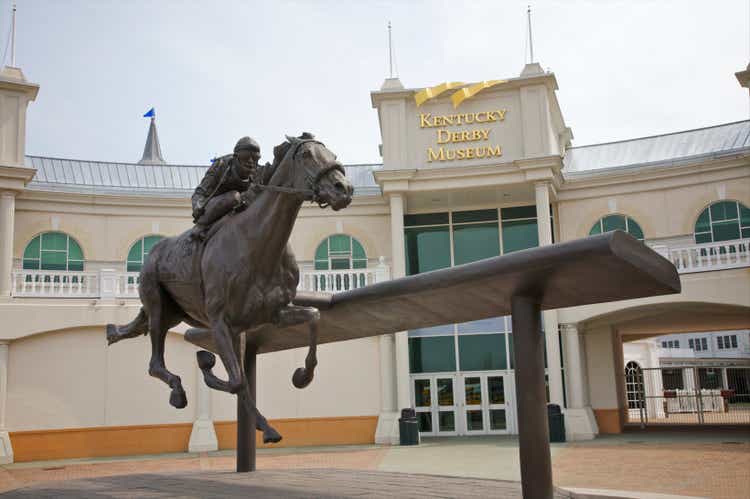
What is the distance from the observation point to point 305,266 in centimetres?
2400

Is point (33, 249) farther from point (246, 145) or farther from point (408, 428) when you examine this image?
point (246, 145)

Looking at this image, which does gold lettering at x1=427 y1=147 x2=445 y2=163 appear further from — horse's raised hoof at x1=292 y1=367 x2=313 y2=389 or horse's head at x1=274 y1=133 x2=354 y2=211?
horse's raised hoof at x1=292 y1=367 x2=313 y2=389

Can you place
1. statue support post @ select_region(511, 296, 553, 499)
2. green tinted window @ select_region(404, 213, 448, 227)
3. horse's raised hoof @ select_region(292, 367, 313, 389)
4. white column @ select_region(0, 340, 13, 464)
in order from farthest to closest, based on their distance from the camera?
1. green tinted window @ select_region(404, 213, 448, 227)
2. white column @ select_region(0, 340, 13, 464)
3. horse's raised hoof @ select_region(292, 367, 313, 389)
4. statue support post @ select_region(511, 296, 553, 499)

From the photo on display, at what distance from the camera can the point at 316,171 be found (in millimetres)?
5086

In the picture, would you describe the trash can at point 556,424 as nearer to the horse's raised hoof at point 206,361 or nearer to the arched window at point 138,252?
the arched window at point 138,252

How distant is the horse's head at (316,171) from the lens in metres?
4.93

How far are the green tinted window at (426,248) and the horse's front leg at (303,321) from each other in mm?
18390

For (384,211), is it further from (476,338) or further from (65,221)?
(65,221)

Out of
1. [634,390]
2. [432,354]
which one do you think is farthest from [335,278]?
[634,390]

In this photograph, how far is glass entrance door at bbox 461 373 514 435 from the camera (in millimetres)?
22688

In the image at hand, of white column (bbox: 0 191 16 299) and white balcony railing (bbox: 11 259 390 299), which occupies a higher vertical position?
white column (bbox: 0 191 16 299)

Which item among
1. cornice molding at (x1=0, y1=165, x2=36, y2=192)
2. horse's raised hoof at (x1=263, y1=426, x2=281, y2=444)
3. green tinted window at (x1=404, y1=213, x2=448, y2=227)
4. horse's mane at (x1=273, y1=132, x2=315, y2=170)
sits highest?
cornice molding at (x1=0, y1=165, x2=36, y2=192)

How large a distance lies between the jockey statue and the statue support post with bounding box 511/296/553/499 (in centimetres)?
238

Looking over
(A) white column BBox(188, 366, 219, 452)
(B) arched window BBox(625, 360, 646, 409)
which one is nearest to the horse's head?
(A) white column BBox(188, 366, 219, 452)
